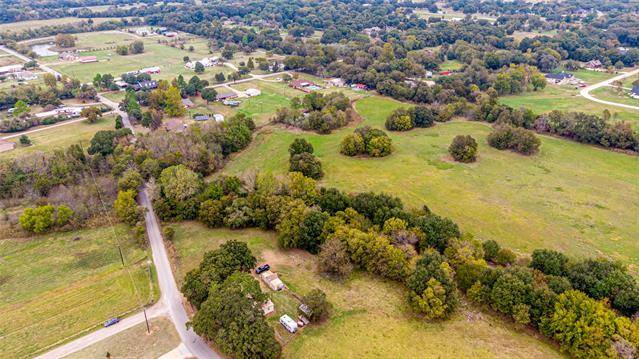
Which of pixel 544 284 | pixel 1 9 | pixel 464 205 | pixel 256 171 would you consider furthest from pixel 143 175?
pixel 1 9

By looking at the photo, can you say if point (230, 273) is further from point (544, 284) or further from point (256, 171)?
point (544, 284)

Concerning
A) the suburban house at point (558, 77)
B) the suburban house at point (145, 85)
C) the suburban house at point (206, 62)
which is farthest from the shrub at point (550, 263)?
the suburban house at point (206, 62)

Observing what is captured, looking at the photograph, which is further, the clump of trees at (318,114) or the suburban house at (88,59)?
the suburban house at (88,59)

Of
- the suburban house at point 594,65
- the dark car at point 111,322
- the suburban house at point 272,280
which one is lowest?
the dark car at point 111,322

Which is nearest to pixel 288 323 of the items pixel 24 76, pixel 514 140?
pixel 514 140

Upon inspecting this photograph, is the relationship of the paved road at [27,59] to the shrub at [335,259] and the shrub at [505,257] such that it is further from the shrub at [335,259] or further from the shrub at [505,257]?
the shrub at [505,257]

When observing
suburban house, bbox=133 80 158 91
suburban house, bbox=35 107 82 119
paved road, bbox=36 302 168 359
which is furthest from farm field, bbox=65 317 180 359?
suburban house, bbox=133 80 158 91

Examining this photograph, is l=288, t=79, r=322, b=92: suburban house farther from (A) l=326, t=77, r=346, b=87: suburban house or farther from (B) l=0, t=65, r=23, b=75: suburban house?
(B) l=0, t=65, r=23, b=75: suburban house

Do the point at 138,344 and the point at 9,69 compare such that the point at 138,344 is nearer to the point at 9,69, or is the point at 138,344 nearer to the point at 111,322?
the point at 111,322
